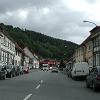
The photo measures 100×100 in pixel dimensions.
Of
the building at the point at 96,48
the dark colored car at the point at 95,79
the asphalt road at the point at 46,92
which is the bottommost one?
the asphalt road at the point at 46,92

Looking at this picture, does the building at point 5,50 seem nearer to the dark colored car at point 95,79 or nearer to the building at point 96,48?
the building at point 96,48

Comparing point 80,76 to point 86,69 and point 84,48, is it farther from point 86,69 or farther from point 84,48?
point 84,48

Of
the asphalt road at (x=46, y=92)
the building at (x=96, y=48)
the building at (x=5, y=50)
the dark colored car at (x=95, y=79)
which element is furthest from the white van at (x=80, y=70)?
the building at (x=5, y=50)

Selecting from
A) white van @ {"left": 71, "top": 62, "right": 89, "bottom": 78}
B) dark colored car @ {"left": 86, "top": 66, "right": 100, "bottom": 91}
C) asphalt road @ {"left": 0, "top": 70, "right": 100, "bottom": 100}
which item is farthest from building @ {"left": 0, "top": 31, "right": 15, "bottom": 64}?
dark colored car @ {"left": 86, "top": 66, "right": 100, "bottom": 91}

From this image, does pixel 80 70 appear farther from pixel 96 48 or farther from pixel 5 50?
pixel 5 50

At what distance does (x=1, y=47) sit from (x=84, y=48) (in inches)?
811

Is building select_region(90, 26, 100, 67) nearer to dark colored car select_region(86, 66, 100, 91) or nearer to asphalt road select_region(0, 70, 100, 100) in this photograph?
asphalt road select_region(0, 70, 100, 100)

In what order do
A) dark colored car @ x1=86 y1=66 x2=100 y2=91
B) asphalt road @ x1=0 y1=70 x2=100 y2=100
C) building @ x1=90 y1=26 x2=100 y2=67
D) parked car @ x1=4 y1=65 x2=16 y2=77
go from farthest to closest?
building @ x1=90 y1=26 x2=100 y2=67, parked car @ x1=4 y1=65 x2=16 y2=77, dark colored car @ x1=86 y1=66 x2=100 y2=91, asphalt road @ x1=0 y1=70 x2=100 y2=100

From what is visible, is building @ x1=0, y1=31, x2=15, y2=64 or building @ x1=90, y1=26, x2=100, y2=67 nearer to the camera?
building @ x1=90, y1=26, x2=100, y2=67

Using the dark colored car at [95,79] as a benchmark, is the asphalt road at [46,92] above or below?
below

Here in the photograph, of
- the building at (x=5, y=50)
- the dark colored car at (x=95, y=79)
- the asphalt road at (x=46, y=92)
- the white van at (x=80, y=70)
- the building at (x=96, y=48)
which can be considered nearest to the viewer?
the asphalt road at (x=46, y=92)

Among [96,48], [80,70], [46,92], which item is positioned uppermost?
Result: [96,48]

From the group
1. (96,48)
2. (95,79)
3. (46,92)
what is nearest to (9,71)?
(96,48)

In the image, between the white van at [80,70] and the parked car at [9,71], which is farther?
the parked car at [9,71]
